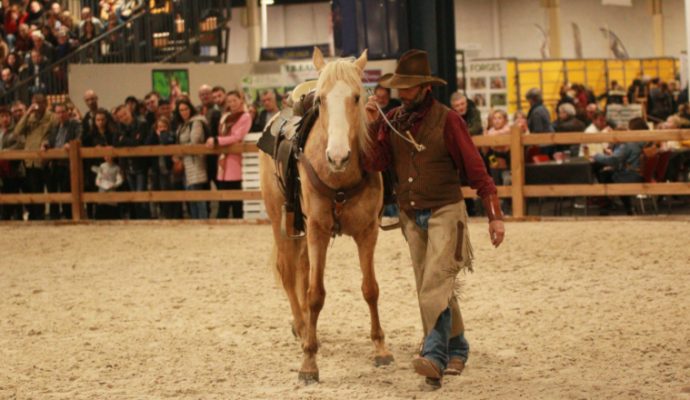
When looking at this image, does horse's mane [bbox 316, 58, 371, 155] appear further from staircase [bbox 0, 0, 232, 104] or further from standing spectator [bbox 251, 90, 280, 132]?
staircase [bbox 0, 0, 232, 104]

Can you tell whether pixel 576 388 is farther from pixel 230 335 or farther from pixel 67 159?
pixel 67 159

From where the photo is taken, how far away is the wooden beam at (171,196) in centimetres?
1505

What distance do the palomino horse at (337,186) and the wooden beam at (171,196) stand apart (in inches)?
321

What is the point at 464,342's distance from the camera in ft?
20.9

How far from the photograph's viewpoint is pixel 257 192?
48.8 feet

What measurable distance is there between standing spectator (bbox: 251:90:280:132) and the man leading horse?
8.45 meters

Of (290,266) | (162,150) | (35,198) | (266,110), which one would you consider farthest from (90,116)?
(290,266)

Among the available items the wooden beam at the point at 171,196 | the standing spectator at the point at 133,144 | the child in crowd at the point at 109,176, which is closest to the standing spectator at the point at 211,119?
the wooden beam at the point at 171,196

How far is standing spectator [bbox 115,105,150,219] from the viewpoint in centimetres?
1600

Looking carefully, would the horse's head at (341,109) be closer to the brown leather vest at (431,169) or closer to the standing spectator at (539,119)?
the brown leather vest at (431,169)

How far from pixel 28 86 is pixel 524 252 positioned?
13.1 m

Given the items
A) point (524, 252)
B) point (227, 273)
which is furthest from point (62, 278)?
point (524, 252)

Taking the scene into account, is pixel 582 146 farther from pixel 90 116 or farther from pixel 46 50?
pixel 46 50

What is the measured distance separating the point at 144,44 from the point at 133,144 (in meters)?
6.05
